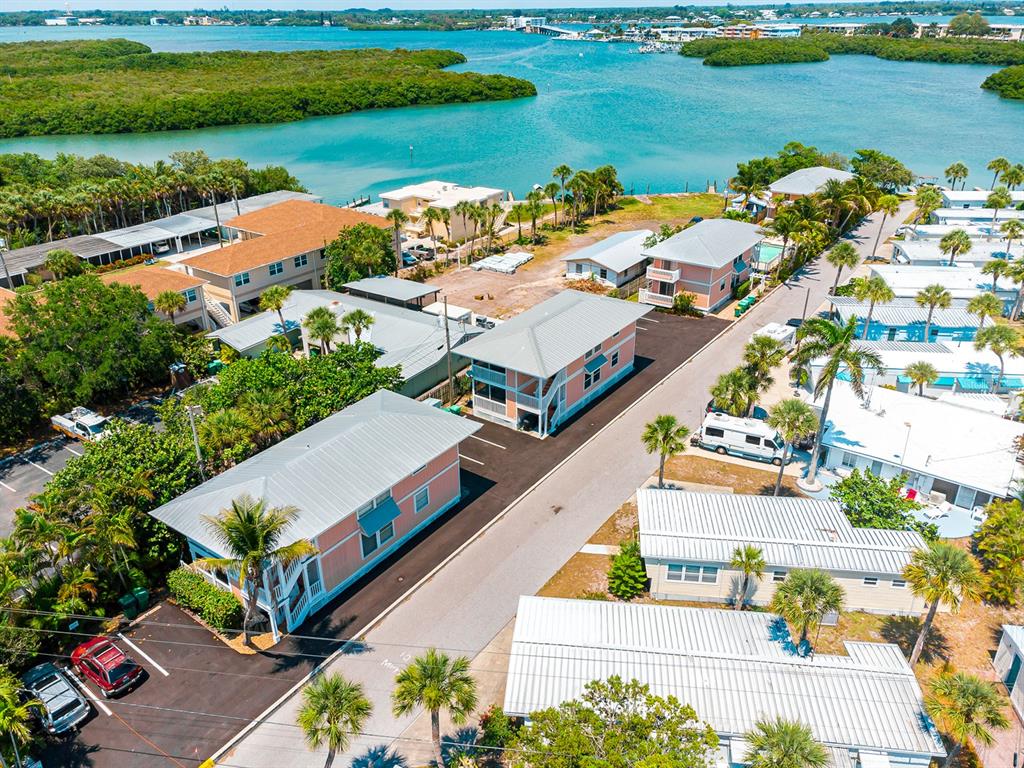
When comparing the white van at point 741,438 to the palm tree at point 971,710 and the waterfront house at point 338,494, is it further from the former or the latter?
the palm tree at point 971,710

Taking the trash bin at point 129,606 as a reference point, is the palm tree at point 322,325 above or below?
above

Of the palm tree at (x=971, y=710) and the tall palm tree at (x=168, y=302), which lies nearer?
the palm tree at (x=971, y=710)

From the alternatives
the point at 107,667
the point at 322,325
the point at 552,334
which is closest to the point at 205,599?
the point at 107,667

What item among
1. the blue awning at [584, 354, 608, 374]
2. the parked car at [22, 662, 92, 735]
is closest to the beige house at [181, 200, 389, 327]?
the blue awning at [584, 354, 608, 374]

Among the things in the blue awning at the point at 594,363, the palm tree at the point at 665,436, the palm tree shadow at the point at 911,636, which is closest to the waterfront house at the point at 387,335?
the blue awning at the point at 594,363

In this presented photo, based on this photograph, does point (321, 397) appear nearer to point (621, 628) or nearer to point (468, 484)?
point (468, 484)

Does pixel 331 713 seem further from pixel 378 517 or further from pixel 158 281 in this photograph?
pixel 158 281

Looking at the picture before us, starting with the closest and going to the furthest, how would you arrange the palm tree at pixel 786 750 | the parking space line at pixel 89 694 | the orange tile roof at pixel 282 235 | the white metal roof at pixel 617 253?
the palm tree at pixel 786 750, the parking space line at pixel 89 694, the orange tile roof at pixel 282 235, the white metal roof at pixel 617 253
